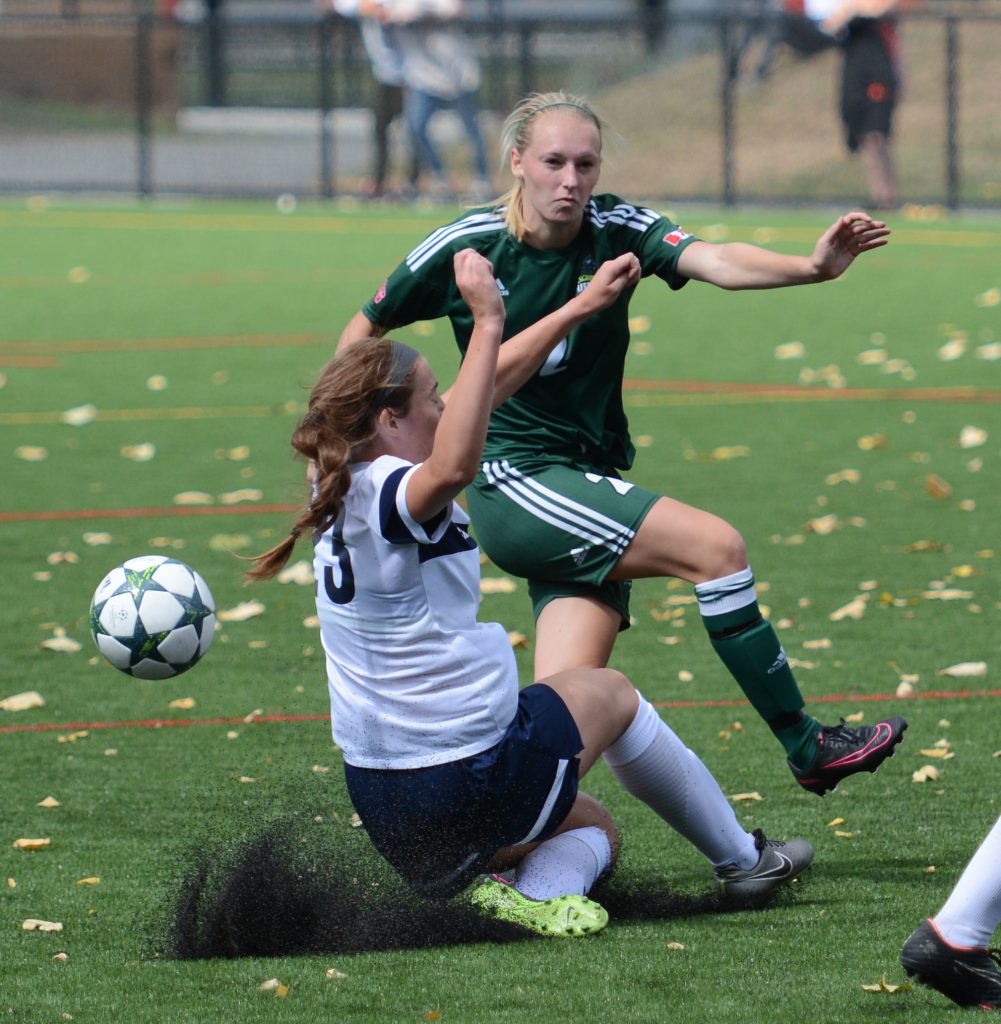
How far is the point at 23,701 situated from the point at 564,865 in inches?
98.0

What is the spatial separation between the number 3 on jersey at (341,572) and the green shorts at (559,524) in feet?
2.83

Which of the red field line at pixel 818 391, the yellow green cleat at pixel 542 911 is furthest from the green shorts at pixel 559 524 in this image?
the red field line at pixel 818 391

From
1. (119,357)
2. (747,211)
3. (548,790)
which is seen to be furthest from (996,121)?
(548,790)

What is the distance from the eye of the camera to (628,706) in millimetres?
4535

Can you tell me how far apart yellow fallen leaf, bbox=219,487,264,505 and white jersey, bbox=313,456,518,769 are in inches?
216

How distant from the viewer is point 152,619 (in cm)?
491

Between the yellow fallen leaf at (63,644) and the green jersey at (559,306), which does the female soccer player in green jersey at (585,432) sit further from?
the yellow fallen leaf at (63,644)

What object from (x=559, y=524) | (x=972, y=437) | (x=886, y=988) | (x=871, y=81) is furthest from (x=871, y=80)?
(x=886, y=988)

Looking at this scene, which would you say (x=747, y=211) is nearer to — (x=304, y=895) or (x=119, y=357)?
(x=119, y=357)

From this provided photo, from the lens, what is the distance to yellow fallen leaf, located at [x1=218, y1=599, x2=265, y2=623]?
7508mm

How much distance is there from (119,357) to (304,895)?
1059cm

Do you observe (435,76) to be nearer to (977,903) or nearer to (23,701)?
(23,701)

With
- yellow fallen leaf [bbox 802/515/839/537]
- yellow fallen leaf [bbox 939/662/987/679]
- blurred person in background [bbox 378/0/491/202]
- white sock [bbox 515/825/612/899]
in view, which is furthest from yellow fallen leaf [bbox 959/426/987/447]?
blurred person in background [bbox 378/0/491/202]

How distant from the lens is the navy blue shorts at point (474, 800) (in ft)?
13.7
